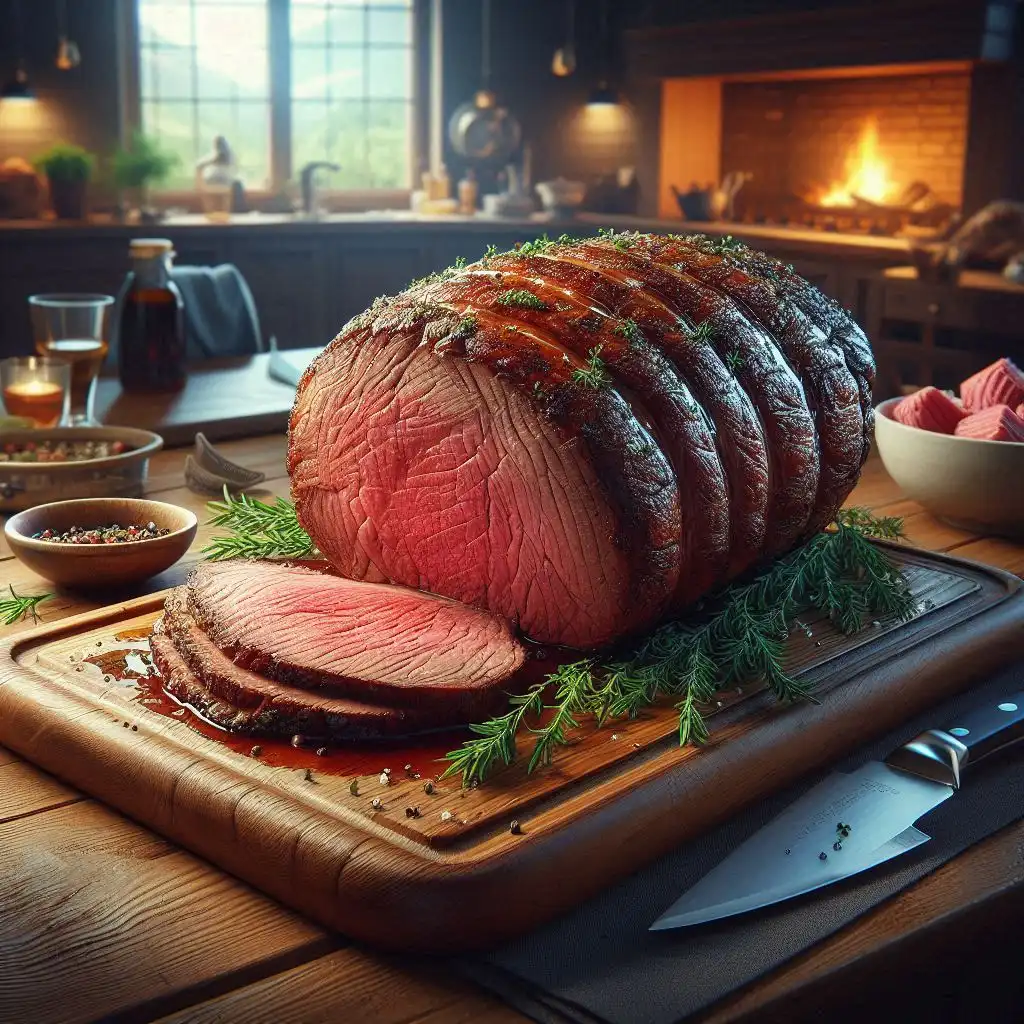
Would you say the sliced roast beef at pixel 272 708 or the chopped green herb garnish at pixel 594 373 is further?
the chopped green herb garnish at pixel 594 373

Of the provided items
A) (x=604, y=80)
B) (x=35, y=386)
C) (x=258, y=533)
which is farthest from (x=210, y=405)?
(x=604, y=80)

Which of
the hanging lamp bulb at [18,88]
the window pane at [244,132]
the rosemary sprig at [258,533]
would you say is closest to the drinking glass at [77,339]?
the rosemary sprig at [258,533]

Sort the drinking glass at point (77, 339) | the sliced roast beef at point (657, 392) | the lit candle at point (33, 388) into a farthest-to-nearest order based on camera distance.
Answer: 1. the drinking glass at point (77, 339)
2. the lit candle at point (33, 388)
3. the sliced roast beef at point (657, 392)

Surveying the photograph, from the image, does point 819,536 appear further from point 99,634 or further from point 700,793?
point 99,634

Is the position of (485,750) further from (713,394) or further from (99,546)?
(99,546)

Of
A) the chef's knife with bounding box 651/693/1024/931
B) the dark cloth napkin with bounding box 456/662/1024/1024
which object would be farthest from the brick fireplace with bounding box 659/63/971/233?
the dark cloth napkin with bounding box 456/662/1024/1024

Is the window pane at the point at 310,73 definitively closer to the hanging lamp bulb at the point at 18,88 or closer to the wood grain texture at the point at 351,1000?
the hanging lamp bulb at the point at 18,88

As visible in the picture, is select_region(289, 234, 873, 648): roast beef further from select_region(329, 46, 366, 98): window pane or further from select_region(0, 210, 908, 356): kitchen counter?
select_region(329, 46, 366, 98): window pane
